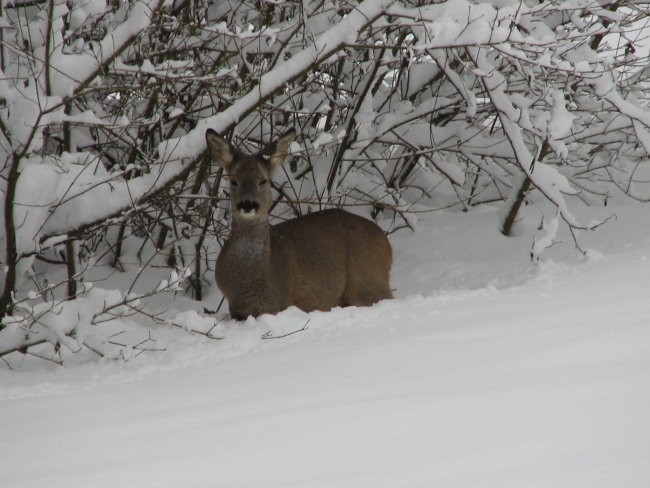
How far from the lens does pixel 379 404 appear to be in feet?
9.91

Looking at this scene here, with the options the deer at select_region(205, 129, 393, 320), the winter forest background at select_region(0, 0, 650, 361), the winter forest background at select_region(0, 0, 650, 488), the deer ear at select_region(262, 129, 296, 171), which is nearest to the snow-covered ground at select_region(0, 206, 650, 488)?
the winter forest background at select_region(0, 0, 650, 488)

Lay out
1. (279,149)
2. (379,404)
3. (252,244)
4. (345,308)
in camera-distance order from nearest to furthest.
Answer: (379,404), (345,308), (252,244), (279,149)

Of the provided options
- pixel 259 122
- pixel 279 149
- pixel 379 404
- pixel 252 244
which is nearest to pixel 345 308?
pixel 252 244

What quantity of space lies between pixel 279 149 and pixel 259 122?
Answer: 3.11 ft

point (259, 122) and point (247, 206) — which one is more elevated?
point (259, 122)

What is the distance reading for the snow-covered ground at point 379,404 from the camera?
2.46 meters

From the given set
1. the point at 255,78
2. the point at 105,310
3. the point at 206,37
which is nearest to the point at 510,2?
the point at 255,78

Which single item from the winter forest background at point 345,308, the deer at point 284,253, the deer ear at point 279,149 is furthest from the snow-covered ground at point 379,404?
the deer ear at point 279,149

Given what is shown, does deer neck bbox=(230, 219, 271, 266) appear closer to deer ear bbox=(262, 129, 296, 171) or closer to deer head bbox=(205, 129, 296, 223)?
deer head bbox=(205, 129, 296, 223)

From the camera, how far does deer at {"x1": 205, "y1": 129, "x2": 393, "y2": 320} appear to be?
6562 millimetres

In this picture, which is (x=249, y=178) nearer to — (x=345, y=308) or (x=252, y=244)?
(x=252, y=244)

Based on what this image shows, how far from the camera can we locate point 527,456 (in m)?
2.43

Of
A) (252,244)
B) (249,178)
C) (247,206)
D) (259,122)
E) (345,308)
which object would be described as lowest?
(345,308)

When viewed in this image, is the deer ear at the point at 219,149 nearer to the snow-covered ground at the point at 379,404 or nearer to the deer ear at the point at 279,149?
the deer ear at the point at 279,149
